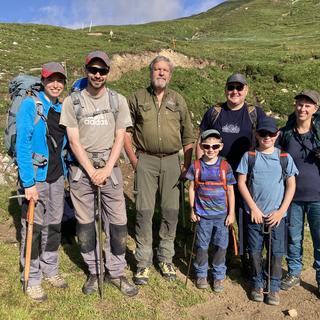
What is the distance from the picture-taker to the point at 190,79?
19.6 metres

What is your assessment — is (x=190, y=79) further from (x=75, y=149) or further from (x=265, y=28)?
(x=265, y=28)

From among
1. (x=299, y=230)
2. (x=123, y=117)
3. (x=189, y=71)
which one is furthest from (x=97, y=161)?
(x=189, y=71)

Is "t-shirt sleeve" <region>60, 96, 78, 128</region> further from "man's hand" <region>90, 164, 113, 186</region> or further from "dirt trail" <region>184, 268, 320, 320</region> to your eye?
"dirt trail" <region>184, 268, 320, 320</region>

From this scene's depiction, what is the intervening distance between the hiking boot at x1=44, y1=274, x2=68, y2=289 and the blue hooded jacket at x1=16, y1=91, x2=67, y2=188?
1719mm

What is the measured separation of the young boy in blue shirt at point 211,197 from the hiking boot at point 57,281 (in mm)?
2177

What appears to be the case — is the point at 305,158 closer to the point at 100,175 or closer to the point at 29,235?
the point at 100,175

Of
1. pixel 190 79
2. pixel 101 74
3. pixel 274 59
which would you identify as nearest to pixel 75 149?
pixel 101 74

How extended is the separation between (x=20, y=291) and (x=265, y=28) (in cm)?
6960

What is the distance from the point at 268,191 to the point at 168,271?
2238 millimetres

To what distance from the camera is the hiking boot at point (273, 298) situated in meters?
6.61

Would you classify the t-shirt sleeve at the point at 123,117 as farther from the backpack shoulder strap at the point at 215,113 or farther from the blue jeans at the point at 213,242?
the blue jeans at the point at 213,242

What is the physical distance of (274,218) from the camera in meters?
6.38

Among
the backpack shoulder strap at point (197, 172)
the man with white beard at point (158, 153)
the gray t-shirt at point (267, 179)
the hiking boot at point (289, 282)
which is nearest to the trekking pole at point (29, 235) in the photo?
the man with white beard at point (158, 153)

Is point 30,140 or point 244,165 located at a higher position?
point 30,140
